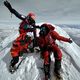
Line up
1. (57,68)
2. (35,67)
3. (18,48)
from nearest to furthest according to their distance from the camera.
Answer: (57,68) < (35,67) < (18,48)

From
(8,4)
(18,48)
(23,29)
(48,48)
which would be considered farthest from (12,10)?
(48,48)

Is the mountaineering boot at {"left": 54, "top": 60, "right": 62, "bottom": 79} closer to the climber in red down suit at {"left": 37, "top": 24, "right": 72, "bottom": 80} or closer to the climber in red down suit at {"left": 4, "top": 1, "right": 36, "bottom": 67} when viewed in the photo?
the climber in red down suit at {"left": 37, "top": 24, "right": 72, "bottom": 80}

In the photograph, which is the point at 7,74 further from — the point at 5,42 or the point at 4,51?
the point at 5,42

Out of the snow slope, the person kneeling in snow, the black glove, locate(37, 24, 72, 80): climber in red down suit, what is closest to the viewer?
locate(37, 24, 72, 80): climber in red down suit

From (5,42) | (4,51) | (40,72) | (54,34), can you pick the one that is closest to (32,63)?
(40,72)

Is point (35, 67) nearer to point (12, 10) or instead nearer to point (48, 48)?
point (48, 48)

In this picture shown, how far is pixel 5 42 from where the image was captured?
62.6 feet

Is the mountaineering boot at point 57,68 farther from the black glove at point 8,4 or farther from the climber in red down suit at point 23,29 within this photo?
the black glove at point 8,4

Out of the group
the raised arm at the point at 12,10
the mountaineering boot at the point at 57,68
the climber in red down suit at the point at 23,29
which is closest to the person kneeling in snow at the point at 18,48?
the climber in red down suit at the point at 23,29

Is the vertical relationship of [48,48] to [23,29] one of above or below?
below

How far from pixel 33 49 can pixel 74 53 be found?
2.73 metres

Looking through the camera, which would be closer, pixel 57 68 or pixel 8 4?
pixel 57 68

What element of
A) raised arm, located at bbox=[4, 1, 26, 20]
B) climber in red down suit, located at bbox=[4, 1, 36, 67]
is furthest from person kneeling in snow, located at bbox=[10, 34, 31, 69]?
raised arm, located at bbox=[4, 1, 26, 20]

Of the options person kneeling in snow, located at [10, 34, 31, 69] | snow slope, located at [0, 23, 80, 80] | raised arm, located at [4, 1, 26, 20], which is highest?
raised arm, located at [4, 1, 26, 20]
